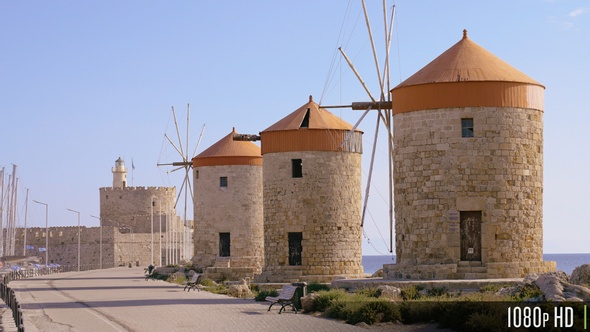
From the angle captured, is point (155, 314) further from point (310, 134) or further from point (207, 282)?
point (310, 134)

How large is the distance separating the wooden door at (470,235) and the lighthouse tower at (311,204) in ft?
34.4

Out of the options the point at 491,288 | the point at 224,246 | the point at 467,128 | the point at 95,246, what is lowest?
the point at 491,288

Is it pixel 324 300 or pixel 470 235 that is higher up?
pixel 470 235

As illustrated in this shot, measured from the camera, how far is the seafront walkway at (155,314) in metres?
20.4

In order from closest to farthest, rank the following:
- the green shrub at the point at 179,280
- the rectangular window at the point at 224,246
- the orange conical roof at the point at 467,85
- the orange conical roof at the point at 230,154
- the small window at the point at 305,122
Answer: the orange conical roof at the point at 467,85 → the small window at the point at 305,122 → the green shrub at the point at 179,280 → the rectangular window at the point at 224,246 → the orange conical roof at the point at 230,154

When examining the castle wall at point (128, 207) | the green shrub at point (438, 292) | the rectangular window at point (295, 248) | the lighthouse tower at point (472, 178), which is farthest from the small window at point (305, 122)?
the castle wall at point (128, 207)

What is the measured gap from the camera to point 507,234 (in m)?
27.8

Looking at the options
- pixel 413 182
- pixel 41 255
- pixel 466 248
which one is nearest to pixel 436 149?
pixel 413 182

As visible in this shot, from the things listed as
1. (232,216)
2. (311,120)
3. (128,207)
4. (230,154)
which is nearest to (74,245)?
(128,207)

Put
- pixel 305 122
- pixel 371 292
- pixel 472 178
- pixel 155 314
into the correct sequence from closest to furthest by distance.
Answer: pixel 155 314, pixel 371 292, pixel 472 178, pixel 305 122

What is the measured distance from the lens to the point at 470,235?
2795 centimetres

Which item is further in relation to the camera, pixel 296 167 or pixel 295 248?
pixel 296 167

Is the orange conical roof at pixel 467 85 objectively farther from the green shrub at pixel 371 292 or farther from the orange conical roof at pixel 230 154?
the orange conical roof at pixel 230 154

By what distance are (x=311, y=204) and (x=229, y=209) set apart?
33.8 feet
